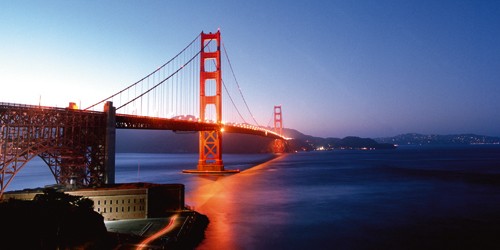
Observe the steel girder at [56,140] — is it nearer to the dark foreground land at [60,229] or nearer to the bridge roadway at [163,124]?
the bridge roadway at [163,124]

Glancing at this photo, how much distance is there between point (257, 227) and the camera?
22.8 metres

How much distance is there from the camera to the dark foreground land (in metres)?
12.1

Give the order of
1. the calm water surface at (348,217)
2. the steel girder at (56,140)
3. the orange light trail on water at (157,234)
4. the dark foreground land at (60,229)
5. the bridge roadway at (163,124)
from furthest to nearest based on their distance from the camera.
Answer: the bridge roadway at (163,124)
the steel girder at (56,140)
the calm water surface at (348,217)
the orange light trail on water at (157,234)
the dark foreground land at (60,229)

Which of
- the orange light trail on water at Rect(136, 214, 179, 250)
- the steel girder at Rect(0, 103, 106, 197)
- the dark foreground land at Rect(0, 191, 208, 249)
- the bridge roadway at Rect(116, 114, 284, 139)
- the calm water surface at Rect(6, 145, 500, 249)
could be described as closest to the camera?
the dark foreground land at Rect(0, 191, 208, 249)

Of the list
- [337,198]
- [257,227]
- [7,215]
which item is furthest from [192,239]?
[337,198]

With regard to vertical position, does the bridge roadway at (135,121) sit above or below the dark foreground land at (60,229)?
above

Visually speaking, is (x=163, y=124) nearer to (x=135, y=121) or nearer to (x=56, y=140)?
(x=135, y=121)

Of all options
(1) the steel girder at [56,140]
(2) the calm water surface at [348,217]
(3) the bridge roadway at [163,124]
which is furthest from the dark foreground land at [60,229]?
(3) the bridge roadway at [163,124]

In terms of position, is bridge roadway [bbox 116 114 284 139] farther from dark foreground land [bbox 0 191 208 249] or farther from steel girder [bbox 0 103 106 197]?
dark foreground land [bbox 0 191 208 249]

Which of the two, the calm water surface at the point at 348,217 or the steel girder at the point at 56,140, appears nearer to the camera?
the calm water surface at the point at 348,217

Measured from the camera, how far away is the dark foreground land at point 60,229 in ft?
39.8

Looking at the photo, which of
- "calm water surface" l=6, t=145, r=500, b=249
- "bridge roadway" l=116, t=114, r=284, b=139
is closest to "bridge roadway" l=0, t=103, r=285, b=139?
"bridge roadway" l=116, t=114, r=284, b=139

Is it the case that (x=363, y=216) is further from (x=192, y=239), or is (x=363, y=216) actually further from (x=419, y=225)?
(x=192, y=239)

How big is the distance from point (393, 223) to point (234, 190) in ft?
60.2
